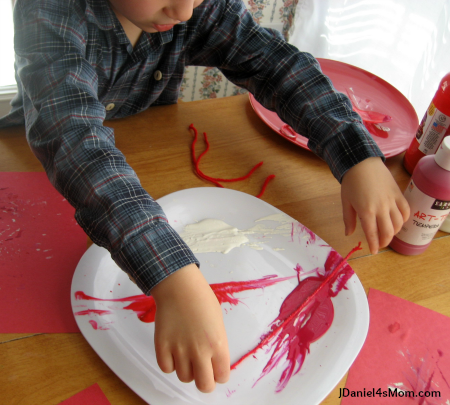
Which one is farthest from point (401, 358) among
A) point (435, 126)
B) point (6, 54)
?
point (6, 54)

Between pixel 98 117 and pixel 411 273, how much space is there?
496 millimetres

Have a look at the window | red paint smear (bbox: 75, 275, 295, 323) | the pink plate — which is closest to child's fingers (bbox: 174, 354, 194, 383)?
red paint smear (bbox: 75, 275, 295, 323)

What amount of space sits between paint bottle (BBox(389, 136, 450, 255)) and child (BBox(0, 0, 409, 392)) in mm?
21

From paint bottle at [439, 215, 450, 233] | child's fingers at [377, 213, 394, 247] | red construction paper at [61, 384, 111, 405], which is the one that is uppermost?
child's fingers at [377, 213, 394, 247]

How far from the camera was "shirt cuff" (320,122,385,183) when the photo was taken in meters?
0.61

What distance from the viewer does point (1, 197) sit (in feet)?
1.95

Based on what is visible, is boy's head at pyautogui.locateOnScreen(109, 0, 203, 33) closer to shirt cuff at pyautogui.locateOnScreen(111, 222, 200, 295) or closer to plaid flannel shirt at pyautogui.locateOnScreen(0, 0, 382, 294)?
plaid flannel shirt at pyautogui.locateOnScreen(0, 0, 382, 294)

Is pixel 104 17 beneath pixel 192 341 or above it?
above

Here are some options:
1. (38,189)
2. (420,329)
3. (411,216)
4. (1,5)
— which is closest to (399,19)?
(411,216)

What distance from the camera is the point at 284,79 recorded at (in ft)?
2.38

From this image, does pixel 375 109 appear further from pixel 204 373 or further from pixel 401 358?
pixel 204 373

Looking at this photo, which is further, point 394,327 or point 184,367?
point 394,327

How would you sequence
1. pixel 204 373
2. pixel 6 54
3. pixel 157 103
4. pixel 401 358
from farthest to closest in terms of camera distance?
1. pixel 6 54
2. pixel 157 103
3. pixel 401 358
4. pixel 204 373

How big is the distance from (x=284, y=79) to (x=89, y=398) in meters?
0.58
